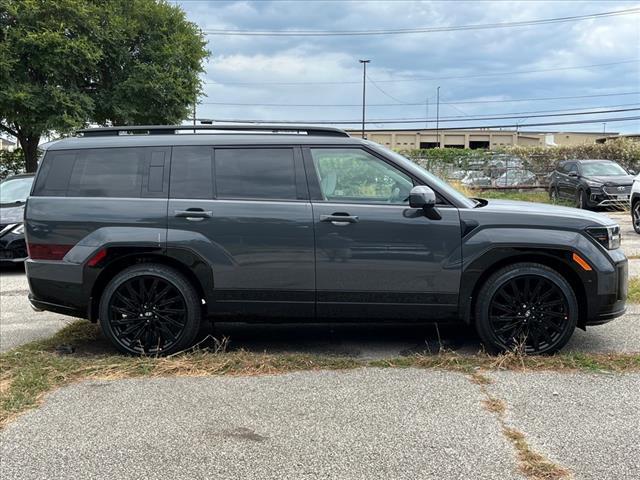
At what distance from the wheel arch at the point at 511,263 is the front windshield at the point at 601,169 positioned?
1535cm

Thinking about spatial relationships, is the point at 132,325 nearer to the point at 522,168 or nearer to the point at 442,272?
the point at 442,272

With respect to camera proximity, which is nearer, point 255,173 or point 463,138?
point 255,173

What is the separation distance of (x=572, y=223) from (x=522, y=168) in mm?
22742

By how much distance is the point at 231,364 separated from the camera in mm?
4609

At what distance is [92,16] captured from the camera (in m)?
22.2

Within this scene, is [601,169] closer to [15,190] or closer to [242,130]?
[15,190]

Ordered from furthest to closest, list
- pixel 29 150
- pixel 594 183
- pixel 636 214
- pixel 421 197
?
pixel 29 150 < pixel 594 183 < pixel 636 214 < pixel 421 197

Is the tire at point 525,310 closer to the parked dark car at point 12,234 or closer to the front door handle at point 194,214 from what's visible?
the front door handle at point 194,214

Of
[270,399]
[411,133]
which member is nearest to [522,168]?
[270,399]

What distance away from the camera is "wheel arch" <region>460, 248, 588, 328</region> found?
15.2 feet

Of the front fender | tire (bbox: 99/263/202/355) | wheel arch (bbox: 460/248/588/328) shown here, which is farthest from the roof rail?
wheel arch (bbox: 460/248/588/328)

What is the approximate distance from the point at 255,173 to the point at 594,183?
15722mm

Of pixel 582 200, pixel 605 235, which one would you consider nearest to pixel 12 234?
pixel 605 235

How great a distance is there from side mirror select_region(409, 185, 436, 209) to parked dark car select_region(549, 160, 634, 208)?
49.4 feet
